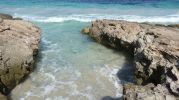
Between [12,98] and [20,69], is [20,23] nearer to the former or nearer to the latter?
[20,69]

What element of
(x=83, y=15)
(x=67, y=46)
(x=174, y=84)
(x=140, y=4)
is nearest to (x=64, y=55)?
(x=67, y=46)

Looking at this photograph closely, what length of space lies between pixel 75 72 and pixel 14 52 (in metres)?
2.66

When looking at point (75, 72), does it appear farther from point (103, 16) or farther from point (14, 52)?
point (103, 16)

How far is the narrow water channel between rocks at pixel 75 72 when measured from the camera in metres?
12.2

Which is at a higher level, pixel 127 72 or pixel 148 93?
pixel 148 93

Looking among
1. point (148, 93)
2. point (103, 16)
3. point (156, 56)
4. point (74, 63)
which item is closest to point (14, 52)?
point (74, 63)

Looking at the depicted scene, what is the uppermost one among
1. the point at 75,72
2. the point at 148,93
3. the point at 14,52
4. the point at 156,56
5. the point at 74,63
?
the point at 156,56

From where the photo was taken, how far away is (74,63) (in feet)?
49.0

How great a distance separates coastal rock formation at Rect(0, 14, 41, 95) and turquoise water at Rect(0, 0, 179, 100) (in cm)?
39

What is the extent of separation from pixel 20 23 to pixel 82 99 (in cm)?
550

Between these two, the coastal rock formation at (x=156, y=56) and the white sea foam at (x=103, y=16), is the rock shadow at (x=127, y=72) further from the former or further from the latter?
the white sea foam at (x=103, y=16)

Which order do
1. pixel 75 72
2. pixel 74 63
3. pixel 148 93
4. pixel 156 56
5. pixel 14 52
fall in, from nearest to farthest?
pixel 148 93 → pixel 156 56 → pixel 14 52 → pixel 75 72 → pixel 74 63

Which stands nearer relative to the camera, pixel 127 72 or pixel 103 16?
pixel 127 72

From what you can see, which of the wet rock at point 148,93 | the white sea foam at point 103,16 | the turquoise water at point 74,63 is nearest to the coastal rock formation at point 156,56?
the wet rock at point 148,93
